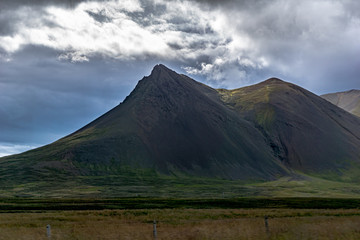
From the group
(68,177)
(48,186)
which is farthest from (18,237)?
(68,177)

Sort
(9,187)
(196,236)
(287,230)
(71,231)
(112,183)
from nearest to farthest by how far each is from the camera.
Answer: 1. (196,236)
2. (287,230)
3. (71,231)
4. (9,187)
5. (112,183)

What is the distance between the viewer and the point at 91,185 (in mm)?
172625

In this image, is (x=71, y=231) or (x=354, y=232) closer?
(x=354, y=232)

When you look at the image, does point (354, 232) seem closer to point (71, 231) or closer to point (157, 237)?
point (157, 237)

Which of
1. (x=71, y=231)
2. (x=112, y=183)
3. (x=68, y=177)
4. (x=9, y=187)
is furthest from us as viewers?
(x=68, y=177)

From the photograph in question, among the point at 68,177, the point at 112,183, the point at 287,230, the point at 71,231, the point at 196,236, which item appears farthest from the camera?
the point at 68,177

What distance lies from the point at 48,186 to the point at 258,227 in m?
154

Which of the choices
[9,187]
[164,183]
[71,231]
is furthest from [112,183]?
[71,231]

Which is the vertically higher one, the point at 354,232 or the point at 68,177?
the point at 68,177

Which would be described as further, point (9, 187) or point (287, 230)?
point (9, 187)

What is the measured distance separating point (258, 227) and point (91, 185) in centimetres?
15205

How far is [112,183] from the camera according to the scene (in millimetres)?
180000

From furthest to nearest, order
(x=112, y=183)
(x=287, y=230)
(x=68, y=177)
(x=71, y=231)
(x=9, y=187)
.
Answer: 1. (x=68, y=177)
2. (x=112, y=183)
3. (x=9, y=187)
4. (x=71, y=231)
5. (x=287, y=230)

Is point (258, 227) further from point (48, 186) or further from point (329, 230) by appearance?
point (48, 186)
